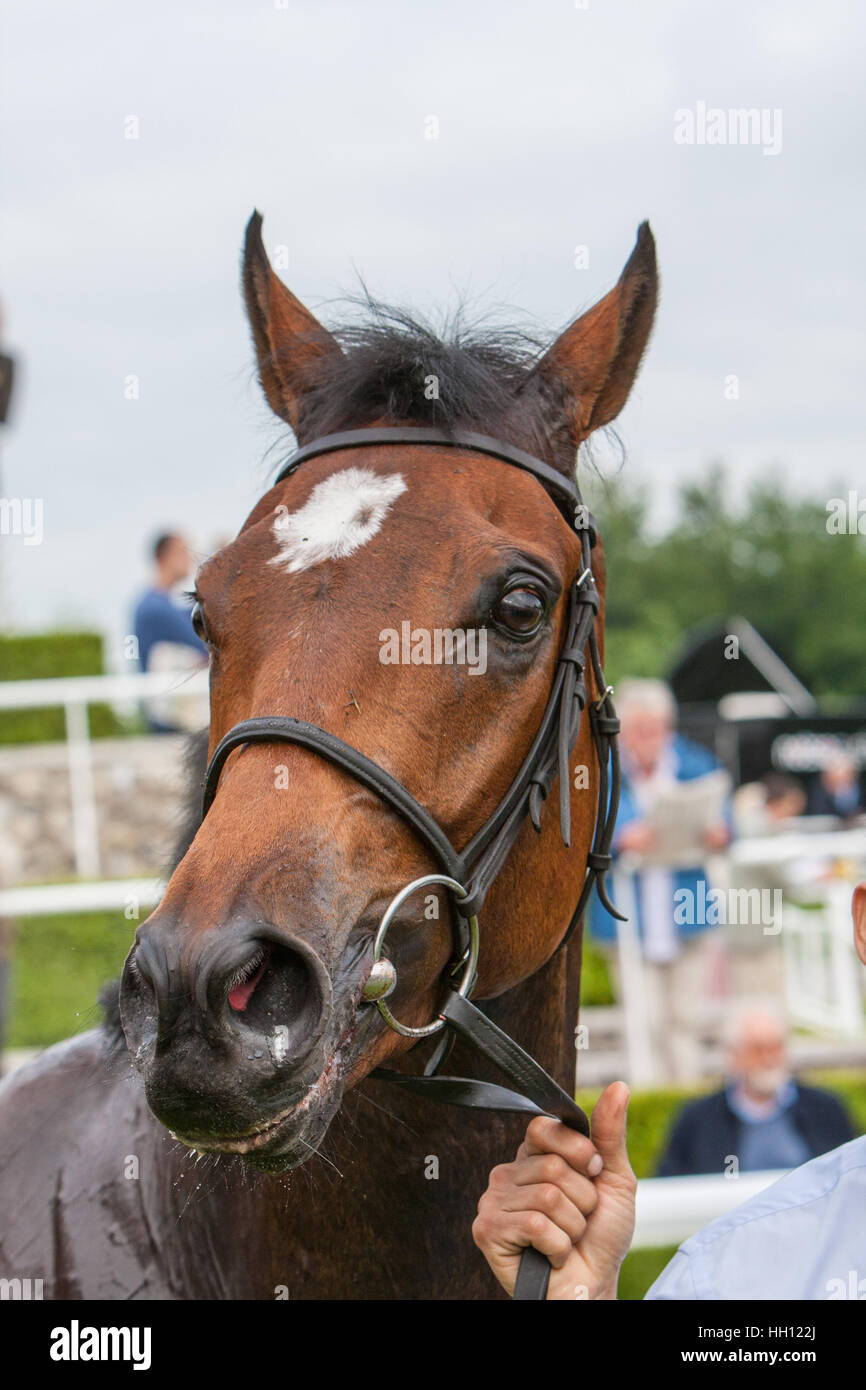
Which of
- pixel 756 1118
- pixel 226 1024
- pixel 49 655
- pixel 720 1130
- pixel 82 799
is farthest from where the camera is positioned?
pixel 49 655

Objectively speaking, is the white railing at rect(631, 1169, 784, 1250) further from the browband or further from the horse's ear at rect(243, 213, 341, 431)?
the horse's ear at rect(243, 213, 341, 431)

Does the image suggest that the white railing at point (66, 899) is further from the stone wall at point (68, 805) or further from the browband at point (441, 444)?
the browband at point (441, 444)

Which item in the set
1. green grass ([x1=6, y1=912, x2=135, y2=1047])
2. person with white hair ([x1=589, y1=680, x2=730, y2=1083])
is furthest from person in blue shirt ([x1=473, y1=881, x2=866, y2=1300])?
green grass ([x1=6, y1=912, x2=135, y2=1047])

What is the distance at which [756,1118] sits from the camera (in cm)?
599

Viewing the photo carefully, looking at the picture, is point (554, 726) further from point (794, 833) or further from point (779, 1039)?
point (794, 833)

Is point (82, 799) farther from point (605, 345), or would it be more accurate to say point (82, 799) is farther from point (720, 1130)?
point (605, 345)

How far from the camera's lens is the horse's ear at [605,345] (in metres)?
2.53

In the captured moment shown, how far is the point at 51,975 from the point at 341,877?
926 centimetres

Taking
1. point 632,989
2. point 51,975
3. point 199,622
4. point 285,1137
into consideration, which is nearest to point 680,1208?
point 285,1137

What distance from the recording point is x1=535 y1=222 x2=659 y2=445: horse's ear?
253 centimetres

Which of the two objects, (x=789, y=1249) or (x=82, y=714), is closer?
(x=789, y=1249)

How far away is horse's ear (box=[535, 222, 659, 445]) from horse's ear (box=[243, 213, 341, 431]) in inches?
19.0

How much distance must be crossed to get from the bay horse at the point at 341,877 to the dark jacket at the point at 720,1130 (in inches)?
146

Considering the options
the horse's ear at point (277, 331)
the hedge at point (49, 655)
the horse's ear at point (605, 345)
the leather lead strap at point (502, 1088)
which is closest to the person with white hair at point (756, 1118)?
the leather lead strap at point (502, 1088)
